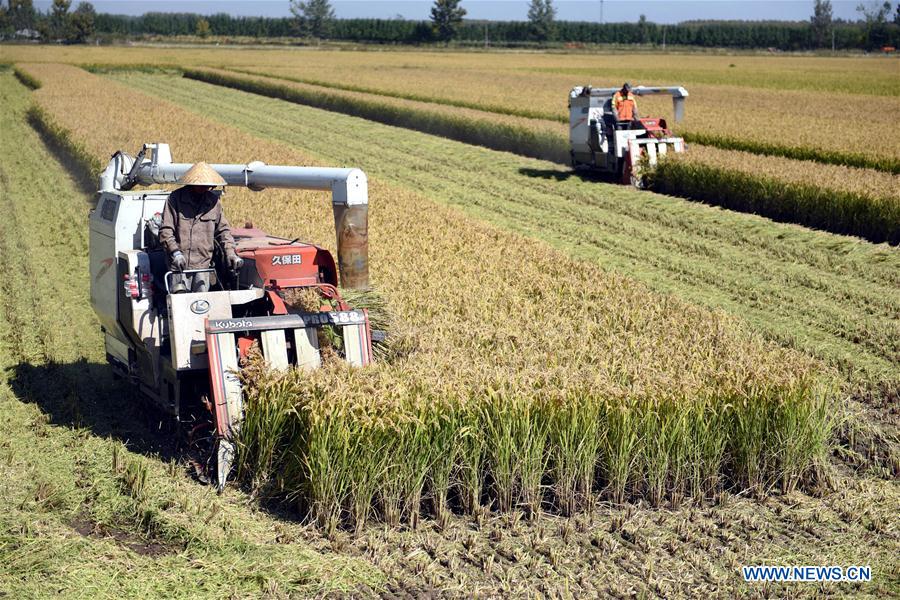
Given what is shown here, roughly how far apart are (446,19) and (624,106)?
104679 millimetres

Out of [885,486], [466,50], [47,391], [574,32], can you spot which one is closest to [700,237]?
[885,486]

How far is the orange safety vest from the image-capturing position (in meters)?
20.6

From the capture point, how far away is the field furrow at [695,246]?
11.8m

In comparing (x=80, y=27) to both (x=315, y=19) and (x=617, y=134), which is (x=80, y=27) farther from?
(x=617, y=134)

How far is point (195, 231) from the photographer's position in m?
8.16

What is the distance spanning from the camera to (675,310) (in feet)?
34.7

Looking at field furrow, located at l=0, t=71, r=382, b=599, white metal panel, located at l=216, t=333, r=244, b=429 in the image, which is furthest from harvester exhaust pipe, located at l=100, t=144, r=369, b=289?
field furrow, located at l=0, t=71, r=382, b=599

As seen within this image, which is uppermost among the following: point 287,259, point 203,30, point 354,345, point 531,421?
point 203,30

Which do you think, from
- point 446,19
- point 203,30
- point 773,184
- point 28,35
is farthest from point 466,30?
point 773,184

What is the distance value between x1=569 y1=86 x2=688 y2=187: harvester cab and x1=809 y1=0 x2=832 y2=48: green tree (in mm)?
102262

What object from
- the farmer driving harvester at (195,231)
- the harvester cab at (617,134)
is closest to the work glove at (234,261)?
the farmer driving harvester at (195,231)

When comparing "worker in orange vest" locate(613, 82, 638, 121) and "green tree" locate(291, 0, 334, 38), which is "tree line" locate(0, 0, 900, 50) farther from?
"worker in orange vest" locate(613, 82, 638, 121)

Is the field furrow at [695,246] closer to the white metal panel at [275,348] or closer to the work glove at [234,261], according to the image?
the white metal panel at [275,348]

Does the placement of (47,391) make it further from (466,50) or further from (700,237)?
(466,50)
